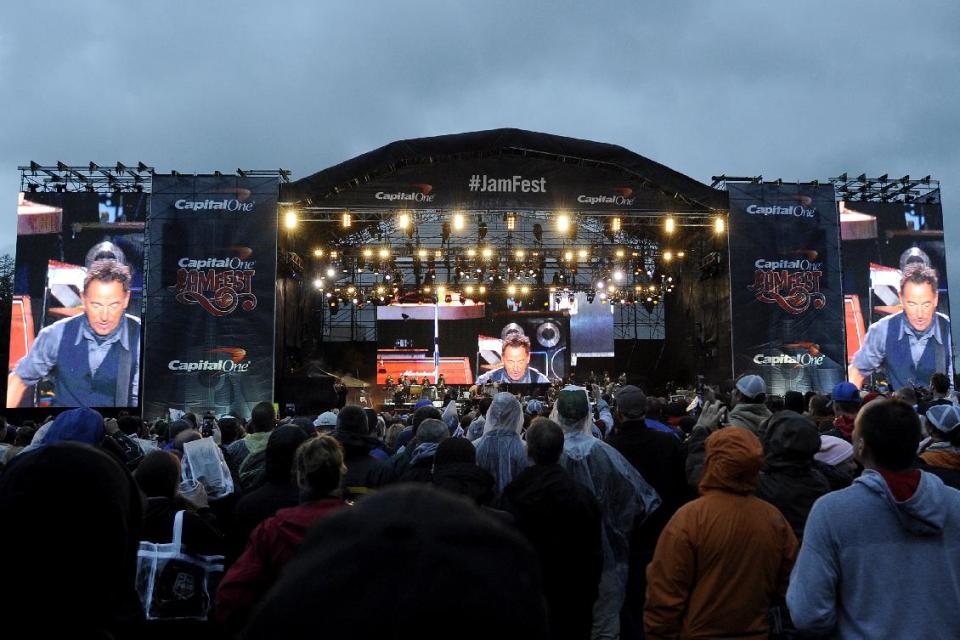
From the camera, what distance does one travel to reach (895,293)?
18.8 m

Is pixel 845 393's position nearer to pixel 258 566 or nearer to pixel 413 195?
pixel 258 566

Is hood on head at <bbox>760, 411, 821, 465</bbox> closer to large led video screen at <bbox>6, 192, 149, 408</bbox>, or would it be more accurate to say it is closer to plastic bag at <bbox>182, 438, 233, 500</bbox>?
plastic bag at <bbox>182, 438, 233, 500</bbox>

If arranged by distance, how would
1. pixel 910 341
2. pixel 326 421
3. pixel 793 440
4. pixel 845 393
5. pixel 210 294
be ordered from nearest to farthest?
pixel 793 440 < pixel 845 393 < pixel 326 421 < pixel 210 294 < pixel 910 341

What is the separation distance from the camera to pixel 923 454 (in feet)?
11.4

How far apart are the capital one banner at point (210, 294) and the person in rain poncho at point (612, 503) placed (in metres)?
13.7

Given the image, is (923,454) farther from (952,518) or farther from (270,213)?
(270,213)

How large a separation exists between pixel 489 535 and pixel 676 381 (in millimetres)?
25604

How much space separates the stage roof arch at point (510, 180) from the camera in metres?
16.4

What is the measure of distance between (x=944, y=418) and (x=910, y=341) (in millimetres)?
17028

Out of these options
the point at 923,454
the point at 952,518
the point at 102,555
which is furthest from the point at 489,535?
the point at 923,454

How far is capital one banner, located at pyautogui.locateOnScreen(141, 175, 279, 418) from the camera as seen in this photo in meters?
16.8

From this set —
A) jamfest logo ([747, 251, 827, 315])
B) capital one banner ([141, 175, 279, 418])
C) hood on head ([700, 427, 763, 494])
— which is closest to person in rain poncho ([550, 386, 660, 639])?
hood on head ([700, 427, 763, 494])

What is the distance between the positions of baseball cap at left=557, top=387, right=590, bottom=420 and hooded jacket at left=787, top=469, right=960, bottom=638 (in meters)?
2.17

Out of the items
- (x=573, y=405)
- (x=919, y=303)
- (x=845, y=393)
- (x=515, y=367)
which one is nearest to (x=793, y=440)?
(x=573, y=405)
